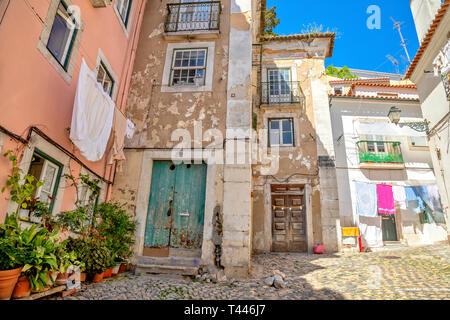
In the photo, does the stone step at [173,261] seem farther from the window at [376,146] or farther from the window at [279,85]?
the window at [376,146]

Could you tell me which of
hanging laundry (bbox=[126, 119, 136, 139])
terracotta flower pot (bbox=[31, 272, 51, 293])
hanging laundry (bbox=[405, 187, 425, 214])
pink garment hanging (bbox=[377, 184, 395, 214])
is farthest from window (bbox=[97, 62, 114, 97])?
hanging laundry (bbox=[405, 187, 425, 214])

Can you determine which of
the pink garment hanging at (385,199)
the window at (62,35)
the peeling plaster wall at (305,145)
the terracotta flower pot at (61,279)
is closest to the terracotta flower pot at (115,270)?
the terracotta flower pot at (61,279)

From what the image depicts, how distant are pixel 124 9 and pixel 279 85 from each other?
24.8 feet

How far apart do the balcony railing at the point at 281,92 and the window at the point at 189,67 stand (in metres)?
5.39

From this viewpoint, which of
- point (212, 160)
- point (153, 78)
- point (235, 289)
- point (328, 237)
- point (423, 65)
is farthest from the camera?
point (328, 237)

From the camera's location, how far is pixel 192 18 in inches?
326

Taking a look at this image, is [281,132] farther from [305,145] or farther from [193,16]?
[193,16]

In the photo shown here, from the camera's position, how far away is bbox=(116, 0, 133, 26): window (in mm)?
7289

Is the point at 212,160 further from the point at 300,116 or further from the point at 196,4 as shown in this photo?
the point at 300,116

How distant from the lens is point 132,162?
6809 millimetres

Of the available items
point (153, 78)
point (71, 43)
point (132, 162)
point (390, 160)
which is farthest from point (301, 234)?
point (71, 43)

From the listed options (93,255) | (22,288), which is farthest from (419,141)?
(22,288)

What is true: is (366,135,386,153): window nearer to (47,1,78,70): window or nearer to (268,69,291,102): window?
(268,69,291,102): window
